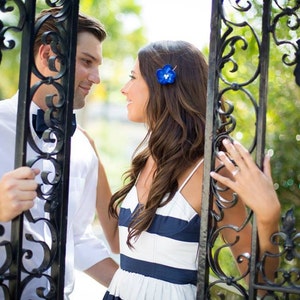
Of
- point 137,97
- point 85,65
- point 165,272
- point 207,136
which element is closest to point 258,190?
point 207,136

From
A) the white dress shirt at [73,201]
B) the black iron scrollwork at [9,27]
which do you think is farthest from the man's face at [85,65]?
the black iron scrollwork at [9,27]

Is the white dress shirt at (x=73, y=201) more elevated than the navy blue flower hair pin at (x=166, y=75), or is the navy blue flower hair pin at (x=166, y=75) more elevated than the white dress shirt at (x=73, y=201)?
the navy blue flower hair pin at (x=166, y=75)

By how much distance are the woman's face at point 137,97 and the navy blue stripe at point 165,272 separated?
676 mm

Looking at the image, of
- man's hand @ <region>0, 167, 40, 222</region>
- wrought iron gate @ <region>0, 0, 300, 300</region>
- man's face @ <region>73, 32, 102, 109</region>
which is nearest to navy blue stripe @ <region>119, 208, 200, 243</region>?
wrought iron gate @ <region>0, 0, 300, 300</region>

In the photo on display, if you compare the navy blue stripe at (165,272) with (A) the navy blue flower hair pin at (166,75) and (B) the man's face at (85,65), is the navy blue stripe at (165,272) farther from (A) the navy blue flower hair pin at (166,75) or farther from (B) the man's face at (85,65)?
(B) the man's face at (85,65)

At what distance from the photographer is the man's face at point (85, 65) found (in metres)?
3.69

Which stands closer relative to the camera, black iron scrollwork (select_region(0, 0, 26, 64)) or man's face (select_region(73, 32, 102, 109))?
black iron scrollwork (select_region(0, 0, 26, 64))

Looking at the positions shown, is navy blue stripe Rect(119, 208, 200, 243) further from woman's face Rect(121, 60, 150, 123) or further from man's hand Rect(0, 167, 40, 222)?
man's hand Rect(0, 167, 40, 222)

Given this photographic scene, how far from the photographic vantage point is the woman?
9.83 ft

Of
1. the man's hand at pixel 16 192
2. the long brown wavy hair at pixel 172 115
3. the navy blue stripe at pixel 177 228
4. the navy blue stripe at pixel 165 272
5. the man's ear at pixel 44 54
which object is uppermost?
the man's ear at pixel 44 54

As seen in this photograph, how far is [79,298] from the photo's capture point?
15.5ft

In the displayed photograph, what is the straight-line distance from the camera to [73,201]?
3.50 m

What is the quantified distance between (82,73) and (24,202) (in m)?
1.34

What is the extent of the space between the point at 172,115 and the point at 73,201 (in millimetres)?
728
